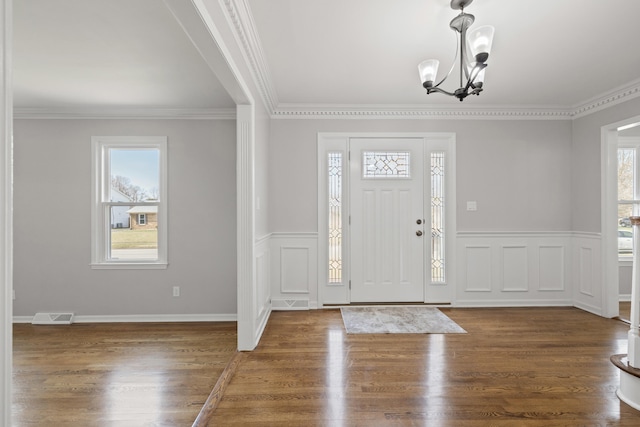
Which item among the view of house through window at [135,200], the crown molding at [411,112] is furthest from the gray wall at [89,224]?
the crown molding at [411,112]

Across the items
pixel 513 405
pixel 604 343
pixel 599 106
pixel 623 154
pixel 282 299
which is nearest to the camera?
pixel 513 405

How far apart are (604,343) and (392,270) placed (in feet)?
6.83

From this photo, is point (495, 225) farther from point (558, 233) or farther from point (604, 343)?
point (604, 343)

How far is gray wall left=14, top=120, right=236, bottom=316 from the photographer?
3947mm

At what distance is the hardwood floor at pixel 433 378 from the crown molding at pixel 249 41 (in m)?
2.33

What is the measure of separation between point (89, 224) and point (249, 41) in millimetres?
2948

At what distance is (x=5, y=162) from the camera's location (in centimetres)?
71

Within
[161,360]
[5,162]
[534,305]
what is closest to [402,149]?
[534,305]

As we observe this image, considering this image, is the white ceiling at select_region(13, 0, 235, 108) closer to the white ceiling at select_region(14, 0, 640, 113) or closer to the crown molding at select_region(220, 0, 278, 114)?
the white ceiling at select_region(14, 0, 640, 113)

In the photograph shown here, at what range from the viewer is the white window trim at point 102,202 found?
3.98m

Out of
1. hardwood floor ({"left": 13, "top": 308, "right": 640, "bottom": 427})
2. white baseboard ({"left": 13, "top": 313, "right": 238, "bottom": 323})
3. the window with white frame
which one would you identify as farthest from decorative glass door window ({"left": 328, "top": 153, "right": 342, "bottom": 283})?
the window with white frame

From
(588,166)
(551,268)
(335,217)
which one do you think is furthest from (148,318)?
(588,166)

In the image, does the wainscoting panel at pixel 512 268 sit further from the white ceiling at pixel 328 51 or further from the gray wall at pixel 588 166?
A: the white ceiling at pixel 328 51

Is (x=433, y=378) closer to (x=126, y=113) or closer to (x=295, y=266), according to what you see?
(x=295, y=266)
